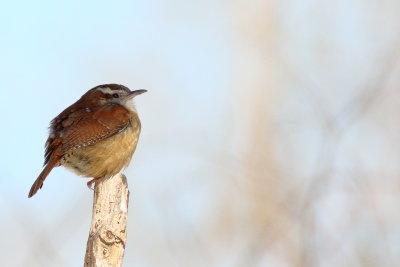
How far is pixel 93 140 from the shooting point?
524 centimetres

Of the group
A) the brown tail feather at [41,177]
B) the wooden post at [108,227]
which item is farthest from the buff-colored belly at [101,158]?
the wooden post at [108,227]

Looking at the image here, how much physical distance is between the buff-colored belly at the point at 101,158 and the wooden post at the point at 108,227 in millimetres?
1235

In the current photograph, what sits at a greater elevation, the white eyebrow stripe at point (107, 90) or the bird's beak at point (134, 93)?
the bird's beak at point (134, 93)

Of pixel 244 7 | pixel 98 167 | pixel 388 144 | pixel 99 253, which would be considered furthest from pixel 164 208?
pixel 244 7

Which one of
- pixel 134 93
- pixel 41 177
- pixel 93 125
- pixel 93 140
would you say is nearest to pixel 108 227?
pixel 41 177

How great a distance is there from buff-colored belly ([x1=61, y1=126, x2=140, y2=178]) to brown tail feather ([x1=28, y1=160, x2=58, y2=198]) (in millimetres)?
269

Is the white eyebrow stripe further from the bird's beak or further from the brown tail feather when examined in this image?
the brown tail feather

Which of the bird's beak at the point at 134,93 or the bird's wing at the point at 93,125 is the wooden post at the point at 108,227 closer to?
the bird's wing at the point at 93,125

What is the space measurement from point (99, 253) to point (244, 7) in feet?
18.7

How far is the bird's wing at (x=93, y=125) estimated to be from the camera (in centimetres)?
512

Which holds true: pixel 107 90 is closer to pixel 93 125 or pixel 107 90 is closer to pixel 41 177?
pixel 93 125

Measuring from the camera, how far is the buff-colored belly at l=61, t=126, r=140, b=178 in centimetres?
528

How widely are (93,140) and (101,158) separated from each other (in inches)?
6.5

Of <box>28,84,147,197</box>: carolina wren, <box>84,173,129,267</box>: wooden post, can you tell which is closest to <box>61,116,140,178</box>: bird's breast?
<box>28,84,147,197</box>: carolina wren
